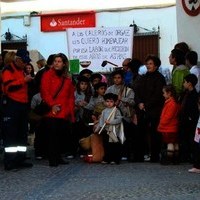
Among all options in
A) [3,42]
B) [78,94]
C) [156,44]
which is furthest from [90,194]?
[3,42]

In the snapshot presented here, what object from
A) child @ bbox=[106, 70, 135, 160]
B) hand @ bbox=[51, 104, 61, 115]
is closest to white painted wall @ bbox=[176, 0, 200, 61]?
child @ bbox=[106, 70, 135, 160]

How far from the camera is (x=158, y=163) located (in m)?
10.1

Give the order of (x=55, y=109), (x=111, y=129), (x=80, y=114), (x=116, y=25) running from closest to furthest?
(x=55, y=109) → (x=111, y=129) → (x=80, y=114) → (x=116, y=25)

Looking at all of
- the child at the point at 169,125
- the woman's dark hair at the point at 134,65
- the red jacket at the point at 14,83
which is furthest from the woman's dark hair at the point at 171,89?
the red jacket at the point at 14,83

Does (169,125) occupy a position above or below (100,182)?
above

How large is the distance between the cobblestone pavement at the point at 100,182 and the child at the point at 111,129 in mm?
224

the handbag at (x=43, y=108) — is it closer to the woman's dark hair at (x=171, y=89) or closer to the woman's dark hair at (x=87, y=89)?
the woman's dark hair at (x=87, y=89)

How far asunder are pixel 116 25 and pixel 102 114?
11.3 m

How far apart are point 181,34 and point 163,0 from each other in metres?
8.66

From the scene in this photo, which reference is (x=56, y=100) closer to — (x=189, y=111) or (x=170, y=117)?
(x=170, y=117)

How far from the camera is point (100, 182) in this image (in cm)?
850

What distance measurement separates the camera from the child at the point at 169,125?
988cm

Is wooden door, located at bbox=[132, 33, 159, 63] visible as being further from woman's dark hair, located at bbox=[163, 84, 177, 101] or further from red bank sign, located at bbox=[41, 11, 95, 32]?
woman's dark hair, located at bbox=[163, 84, 177, 101]

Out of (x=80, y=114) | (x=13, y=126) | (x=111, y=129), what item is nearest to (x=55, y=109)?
(x=13, y=126)
